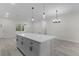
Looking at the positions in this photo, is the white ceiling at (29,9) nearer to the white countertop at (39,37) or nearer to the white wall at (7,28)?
the white wall at (7,28)

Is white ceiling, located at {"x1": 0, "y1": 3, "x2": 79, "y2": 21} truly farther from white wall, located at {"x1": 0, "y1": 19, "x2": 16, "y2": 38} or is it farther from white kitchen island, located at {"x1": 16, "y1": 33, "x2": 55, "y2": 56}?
white kitchen island, located at {"x1": 16, "y1": 33, "x2": 55, "y2": 56}

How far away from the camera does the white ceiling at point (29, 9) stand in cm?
198

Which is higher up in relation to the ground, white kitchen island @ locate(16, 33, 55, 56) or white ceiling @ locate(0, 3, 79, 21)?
white ceiling @ locate(0, 3, 79, 21)

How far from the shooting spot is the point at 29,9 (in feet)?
6.92

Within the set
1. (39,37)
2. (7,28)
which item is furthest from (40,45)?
(7,28)

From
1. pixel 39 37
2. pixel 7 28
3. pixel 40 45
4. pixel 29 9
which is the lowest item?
pixel 40 45

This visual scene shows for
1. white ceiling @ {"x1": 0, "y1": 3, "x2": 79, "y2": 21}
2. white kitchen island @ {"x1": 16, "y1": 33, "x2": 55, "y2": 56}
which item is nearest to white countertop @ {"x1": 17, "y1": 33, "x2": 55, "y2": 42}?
white kitchen island @ {"x1": 16, "y1": 33, "x2": 55, "y2": 56}

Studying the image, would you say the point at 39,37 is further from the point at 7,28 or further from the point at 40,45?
the point at 7,28

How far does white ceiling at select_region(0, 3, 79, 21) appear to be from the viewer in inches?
77.8

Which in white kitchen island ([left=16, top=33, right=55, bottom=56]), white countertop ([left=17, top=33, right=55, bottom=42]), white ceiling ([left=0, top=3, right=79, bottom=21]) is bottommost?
A: white kitchen island ([left=16, top=33, right=55, bottom=56])

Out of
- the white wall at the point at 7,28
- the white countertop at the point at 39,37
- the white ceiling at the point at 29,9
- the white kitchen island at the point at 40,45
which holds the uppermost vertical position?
the white ceiling at the point at 29,9

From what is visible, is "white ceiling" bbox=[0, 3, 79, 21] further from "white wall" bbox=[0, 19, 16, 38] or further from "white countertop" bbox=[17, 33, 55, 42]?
"white countertop" bbox=[17, 33, 55, 42]

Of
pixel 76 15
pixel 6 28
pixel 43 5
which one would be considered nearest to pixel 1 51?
pixel 6 28

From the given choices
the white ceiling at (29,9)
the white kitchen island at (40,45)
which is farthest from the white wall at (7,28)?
the white kitchen island at (40,45)
